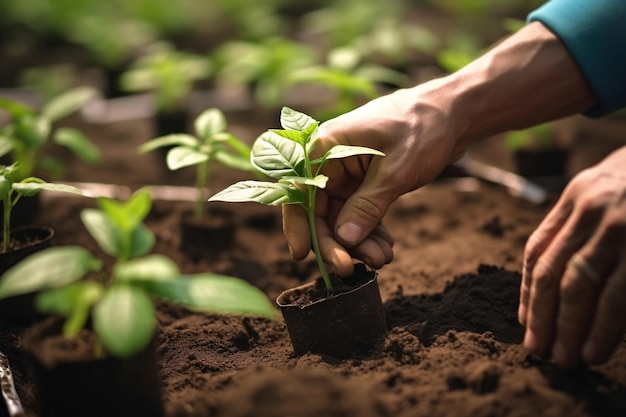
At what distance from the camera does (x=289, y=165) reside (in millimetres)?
1575

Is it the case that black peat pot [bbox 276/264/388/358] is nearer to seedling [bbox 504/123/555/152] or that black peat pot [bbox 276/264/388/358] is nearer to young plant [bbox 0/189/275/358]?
young plant [bbox 0/189/275/358]

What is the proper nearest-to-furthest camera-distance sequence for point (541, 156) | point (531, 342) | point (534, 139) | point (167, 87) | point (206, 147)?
point (531, 342), point (206, 147), point (541, 156), point (534, 139), point (167, 87)

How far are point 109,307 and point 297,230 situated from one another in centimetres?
73

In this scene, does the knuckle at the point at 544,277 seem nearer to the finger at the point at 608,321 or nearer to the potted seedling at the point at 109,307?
the finger at the point at 608,321

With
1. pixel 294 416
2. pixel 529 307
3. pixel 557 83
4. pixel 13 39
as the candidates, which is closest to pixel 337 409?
pixel 294 416

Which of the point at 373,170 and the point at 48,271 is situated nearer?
the point at 48,271

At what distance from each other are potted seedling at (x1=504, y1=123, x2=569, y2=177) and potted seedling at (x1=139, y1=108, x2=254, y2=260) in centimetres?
130

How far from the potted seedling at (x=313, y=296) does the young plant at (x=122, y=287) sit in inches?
13.2

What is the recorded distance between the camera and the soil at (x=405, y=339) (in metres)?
1.23

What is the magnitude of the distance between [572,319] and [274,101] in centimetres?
232

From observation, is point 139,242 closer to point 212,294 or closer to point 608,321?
point 212,294

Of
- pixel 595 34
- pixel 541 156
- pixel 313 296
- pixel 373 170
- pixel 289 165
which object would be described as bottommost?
pixel 541 156

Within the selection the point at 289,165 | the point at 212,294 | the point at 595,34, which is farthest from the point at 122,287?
the point at 595,34

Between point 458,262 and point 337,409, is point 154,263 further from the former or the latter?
point 458,262
